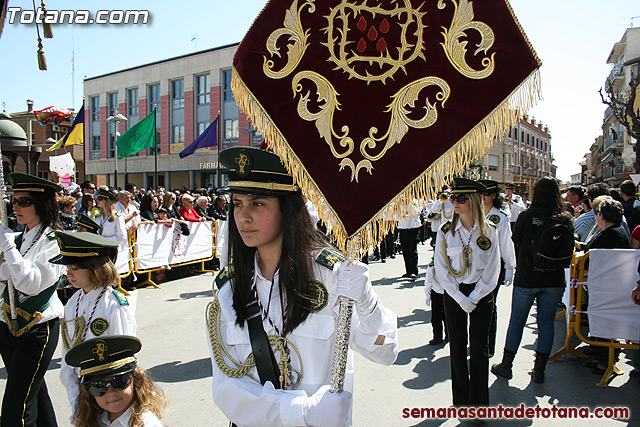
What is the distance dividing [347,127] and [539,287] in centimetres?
375

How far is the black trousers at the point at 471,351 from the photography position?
3697 millimetres

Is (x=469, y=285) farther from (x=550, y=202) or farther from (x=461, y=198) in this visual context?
(x=550, y=202)

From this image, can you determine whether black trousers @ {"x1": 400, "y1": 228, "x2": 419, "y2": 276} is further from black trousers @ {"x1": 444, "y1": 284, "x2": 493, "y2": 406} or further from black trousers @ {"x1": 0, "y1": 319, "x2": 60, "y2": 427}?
black trousers @ {"x1": 0, "y1": 319, "x2": 60, "y2": 427}

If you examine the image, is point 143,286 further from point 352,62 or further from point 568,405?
point 352,62

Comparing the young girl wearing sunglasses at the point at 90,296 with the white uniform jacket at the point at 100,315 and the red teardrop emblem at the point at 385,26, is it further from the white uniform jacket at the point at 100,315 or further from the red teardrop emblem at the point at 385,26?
the red teardrop emblem at the point at 385,26

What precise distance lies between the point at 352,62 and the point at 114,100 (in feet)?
149

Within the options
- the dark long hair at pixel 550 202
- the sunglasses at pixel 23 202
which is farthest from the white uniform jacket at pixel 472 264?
the sunglasses at pixel 23 202

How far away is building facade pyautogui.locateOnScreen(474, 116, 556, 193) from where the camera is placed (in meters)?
57.8

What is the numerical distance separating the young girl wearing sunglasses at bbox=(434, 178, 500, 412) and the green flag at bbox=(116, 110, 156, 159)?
615 inches

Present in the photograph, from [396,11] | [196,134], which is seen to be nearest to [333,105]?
[396,11]

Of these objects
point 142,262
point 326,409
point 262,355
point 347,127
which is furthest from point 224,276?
point 142,262

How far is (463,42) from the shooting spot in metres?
1.68

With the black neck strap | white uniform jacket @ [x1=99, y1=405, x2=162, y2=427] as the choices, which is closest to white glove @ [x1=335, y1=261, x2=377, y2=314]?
the black neck strap

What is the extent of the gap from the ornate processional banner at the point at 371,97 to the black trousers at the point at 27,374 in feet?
8.62
